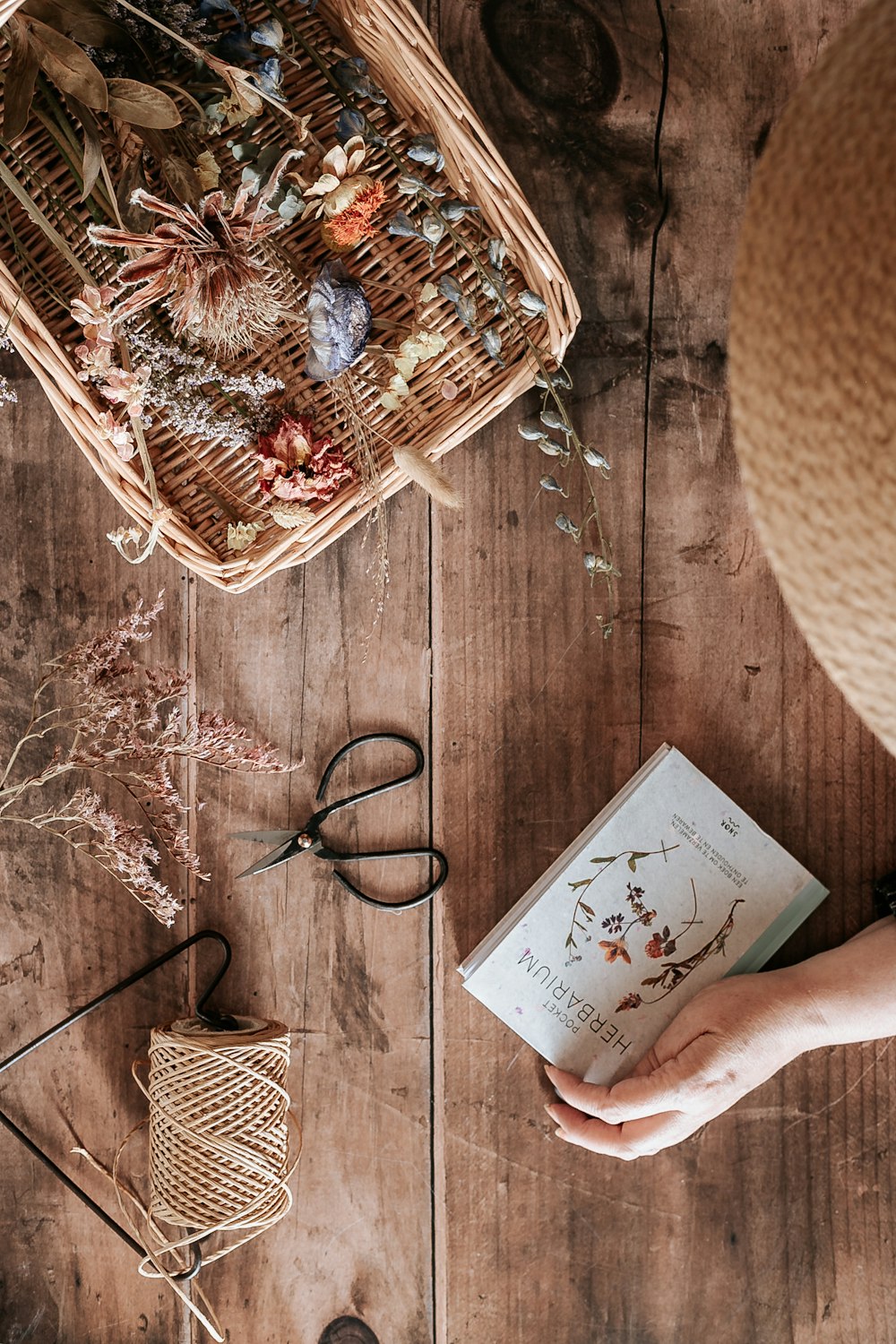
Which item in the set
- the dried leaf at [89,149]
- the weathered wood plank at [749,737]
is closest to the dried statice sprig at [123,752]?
the dried leaf at [89,149]

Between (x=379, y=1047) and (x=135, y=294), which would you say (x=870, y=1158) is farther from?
(x=135, y=294)

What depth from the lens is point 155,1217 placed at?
96 centimetres

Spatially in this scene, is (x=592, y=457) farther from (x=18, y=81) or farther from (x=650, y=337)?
(x=18, y=81)

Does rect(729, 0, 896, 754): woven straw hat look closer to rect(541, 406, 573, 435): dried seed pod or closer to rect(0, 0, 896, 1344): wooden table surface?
rect(541, 406, 573, 435): dried seed pod

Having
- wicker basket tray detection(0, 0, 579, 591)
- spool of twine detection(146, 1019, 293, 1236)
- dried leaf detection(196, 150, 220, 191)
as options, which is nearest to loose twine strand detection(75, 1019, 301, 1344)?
spool of twine detection(146, 1019, 293, 1236)

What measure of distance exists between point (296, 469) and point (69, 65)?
34 centimetres

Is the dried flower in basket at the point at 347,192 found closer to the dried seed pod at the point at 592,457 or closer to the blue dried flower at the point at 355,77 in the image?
the blue dried flower at the point at 355,77

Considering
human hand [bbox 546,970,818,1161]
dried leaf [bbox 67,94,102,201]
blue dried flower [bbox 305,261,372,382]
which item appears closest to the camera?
dried leaf [bbox 67,94,102,201]

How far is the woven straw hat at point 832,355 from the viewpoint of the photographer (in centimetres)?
22

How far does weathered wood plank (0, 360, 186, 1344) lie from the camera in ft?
3.28

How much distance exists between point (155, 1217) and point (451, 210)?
3.23 feet

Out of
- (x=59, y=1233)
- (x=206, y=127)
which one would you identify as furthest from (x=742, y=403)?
(x=59, y=1233)

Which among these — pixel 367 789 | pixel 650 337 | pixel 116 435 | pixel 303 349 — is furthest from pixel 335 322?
pixel 367 789

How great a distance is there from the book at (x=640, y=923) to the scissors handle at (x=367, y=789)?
0.16 m
